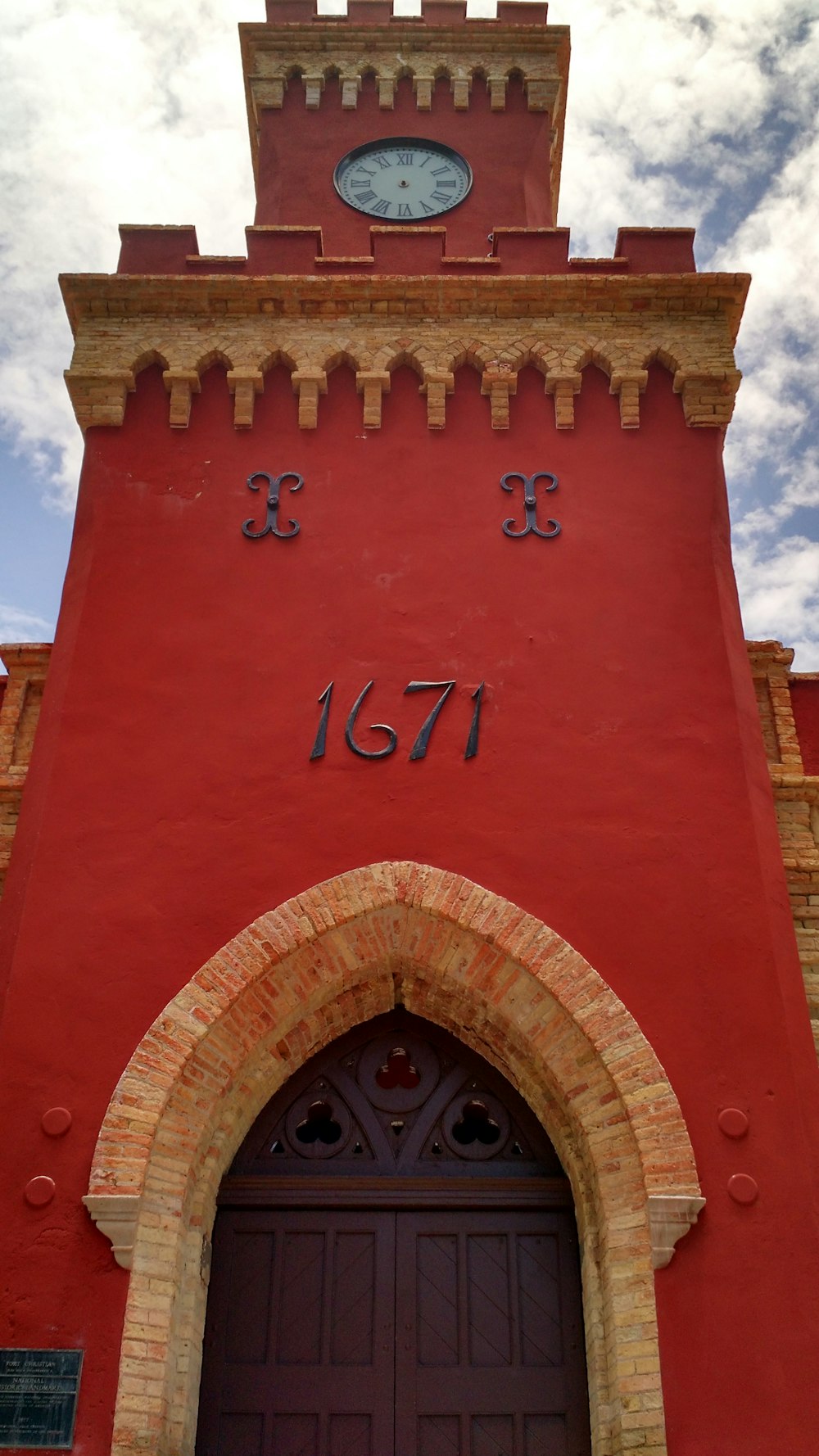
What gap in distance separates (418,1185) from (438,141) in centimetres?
818

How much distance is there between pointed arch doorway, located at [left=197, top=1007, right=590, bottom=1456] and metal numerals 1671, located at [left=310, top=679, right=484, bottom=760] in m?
1.46

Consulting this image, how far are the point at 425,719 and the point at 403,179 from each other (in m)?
5.41

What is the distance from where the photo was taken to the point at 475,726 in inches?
255

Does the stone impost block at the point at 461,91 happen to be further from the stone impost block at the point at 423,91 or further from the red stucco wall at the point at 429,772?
the red stucco wall at the point at 429,772

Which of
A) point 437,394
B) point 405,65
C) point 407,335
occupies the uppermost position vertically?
point 405,65

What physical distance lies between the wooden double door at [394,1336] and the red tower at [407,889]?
18mm

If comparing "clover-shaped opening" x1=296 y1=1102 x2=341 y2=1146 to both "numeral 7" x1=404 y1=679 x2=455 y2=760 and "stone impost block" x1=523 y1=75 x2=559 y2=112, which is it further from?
"stone impost block" x1=523 y1=75 x2=559 y2=112

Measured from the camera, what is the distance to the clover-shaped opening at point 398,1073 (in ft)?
20.5

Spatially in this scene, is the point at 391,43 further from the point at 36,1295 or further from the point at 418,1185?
the point at 36,1295

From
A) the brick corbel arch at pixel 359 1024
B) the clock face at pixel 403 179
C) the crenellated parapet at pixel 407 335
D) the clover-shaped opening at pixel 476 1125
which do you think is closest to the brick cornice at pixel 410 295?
the crenellated parapet at pixel 407 335

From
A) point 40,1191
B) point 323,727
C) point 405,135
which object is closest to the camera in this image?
point 40,1191

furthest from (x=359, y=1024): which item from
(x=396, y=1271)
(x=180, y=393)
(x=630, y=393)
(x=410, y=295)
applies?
(x=410, y=295)

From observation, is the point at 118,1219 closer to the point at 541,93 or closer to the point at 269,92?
the point at 269,92

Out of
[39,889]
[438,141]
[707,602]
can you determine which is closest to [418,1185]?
[39,889]
